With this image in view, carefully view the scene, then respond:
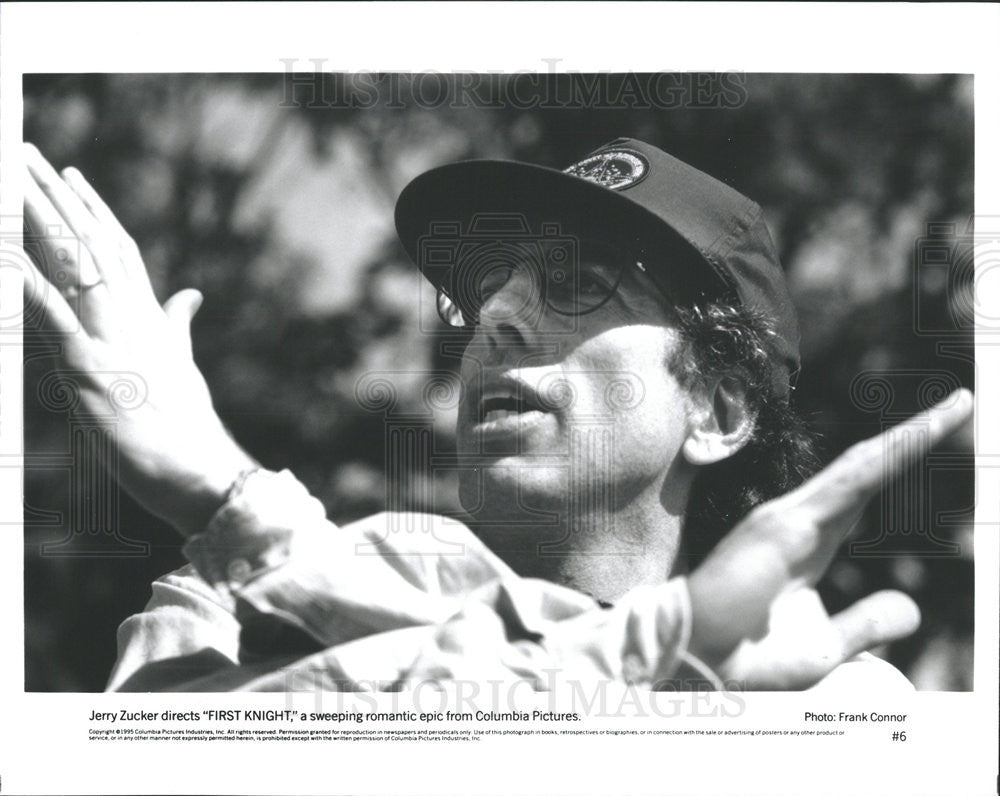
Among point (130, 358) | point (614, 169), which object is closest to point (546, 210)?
point (614, 169)

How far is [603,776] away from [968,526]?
887mm

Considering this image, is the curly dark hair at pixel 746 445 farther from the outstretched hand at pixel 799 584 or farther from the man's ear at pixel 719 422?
the outstretched hand at pixel 799 584

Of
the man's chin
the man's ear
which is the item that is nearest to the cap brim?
the man's ear

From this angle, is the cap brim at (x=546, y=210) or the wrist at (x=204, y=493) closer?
the wrist at (x=204, y=493)

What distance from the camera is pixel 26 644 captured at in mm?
2449

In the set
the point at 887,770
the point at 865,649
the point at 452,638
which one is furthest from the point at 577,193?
the point at 887,770

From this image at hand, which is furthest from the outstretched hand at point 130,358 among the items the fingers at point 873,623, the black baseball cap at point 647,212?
the fingers at point 873,623

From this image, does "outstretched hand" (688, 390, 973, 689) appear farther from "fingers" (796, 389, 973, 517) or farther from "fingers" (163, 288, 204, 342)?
"fingers" (163, 288, 204, 342)

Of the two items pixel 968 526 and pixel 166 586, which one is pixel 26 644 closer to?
pixel 166 586

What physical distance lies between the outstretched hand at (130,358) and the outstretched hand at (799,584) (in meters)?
0.85

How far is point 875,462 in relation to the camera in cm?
207

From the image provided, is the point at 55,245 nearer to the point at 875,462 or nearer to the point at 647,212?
the point at 647,212

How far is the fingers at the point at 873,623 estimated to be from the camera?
223 cm

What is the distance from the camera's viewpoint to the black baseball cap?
7.43 feet
